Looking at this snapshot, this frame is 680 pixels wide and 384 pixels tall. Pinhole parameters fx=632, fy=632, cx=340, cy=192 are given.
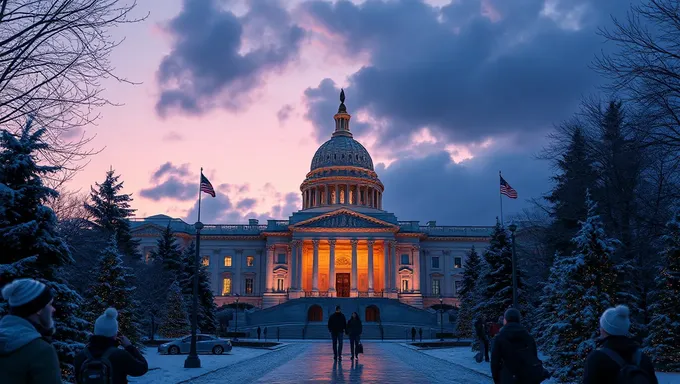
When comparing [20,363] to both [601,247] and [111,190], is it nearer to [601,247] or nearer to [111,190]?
[601,247]

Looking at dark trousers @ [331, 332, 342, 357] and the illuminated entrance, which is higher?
the illuminated entrance

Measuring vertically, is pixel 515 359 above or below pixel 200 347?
above

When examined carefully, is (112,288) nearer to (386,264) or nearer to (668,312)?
(668,312)

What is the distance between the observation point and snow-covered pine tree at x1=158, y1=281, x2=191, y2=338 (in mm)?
45906

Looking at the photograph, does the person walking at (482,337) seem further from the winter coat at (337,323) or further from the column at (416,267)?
the column at (416,267)

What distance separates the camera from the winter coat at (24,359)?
424cm

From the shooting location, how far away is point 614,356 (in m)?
5.98

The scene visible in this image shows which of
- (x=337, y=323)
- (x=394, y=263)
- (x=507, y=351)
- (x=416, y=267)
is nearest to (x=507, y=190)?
(x=337, y=323)

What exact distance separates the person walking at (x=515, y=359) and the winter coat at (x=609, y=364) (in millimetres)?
2943

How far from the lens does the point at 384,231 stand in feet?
321

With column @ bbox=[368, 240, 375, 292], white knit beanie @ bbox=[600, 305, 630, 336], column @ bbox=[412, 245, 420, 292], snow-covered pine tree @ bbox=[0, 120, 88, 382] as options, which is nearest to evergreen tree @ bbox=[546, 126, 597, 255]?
snow-covered pine tree @ bbox=[0, 120, 88, 382]

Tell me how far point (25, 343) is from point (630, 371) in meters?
5.09

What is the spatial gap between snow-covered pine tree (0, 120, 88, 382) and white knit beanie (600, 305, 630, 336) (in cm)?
1406

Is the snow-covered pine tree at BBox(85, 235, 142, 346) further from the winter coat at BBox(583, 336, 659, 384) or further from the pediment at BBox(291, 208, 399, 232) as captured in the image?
the pediment at BBox(291, 208, 399, 232)
